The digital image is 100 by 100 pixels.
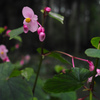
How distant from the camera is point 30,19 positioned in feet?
1.80

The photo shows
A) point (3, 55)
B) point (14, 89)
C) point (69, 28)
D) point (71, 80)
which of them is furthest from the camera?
point (69, 28)

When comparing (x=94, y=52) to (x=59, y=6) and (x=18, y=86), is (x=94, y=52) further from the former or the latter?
(x=59, y=6)

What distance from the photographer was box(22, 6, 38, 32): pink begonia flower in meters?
0.53

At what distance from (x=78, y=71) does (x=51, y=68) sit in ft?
15.2

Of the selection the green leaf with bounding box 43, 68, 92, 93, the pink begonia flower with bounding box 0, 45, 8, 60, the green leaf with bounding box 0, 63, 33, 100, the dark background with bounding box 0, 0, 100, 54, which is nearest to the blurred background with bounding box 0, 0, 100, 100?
the dark background with bounding box 0, 0, 100, 54

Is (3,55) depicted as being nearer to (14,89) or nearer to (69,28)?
(14,89)

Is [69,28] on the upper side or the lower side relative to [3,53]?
lower

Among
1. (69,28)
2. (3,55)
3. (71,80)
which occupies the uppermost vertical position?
(71,80)

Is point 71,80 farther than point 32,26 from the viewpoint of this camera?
No

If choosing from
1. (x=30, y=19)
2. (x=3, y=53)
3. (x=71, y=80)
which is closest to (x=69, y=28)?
(x=3, y=53)

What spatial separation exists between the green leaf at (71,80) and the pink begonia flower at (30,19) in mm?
200

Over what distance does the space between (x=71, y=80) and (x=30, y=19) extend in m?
0.26

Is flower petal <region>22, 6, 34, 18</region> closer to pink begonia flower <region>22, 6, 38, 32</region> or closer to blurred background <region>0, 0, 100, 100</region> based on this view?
pink begonia flower <region>22, 6, 38, 32</region>

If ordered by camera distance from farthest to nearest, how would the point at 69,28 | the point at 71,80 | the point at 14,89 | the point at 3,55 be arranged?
the point at 69,28
the point at 3,55
the point at 14,89
the point at 71,80
